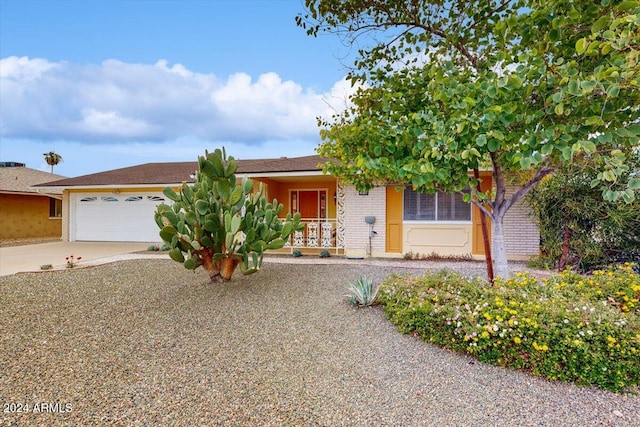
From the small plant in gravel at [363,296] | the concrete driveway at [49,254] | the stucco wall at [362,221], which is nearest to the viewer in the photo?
the small plant in gravel at [363,296]

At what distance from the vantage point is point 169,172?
16250 millimetres

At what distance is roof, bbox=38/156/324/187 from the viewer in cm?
1171

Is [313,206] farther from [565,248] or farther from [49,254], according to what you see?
[49,254]

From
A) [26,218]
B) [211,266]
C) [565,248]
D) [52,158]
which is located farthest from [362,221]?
[52,158]

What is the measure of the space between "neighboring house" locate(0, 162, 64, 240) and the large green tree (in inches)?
649

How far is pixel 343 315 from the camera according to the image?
197 inches

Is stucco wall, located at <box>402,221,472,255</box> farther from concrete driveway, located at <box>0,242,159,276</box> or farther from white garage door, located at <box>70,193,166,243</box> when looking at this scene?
white garage door, located at <box>70,193,166,243</box>

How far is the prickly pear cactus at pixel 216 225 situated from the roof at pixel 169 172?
4.91 meters

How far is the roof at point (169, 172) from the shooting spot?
11.7 meters

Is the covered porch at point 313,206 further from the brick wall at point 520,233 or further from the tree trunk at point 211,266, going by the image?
the tree trunk at point 211,266

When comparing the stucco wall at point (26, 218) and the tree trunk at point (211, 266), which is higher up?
the stucco wall at point (26, 218)

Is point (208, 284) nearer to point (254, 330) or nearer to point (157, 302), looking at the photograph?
point (157, 302)

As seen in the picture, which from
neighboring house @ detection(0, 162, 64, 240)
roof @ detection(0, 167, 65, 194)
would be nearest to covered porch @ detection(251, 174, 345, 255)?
neighboring house @ detection(0, 162, 64, 240)

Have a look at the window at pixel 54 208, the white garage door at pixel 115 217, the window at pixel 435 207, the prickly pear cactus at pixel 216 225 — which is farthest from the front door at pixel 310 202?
the window at pixel 54 208
